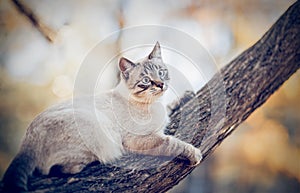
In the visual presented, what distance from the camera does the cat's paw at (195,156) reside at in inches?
70.8

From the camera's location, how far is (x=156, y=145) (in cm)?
177

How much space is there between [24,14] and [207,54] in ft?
2.62

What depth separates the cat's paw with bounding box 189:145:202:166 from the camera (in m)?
1.80

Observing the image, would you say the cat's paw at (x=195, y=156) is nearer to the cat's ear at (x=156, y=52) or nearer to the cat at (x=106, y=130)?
the cat at (x=106, y=130)

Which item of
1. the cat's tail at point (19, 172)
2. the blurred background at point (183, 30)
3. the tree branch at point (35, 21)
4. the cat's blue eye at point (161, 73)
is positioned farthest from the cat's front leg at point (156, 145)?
the tree branch at point (35, 21)

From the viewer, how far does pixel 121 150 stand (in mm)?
1771

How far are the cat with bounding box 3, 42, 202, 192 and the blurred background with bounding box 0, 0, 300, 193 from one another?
2.5 inches

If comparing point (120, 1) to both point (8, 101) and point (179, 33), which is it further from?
point (8, 101)

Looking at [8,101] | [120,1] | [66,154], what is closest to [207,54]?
[120,1]

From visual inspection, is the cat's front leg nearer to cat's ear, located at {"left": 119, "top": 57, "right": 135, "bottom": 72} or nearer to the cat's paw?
the cat's paw

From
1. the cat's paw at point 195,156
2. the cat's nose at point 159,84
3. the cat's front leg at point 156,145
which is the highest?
the cat's nose at point 159,84

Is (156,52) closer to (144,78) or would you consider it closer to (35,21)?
(144,78)

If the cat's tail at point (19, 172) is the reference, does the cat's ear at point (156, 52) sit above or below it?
above

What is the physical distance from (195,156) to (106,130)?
38cm
